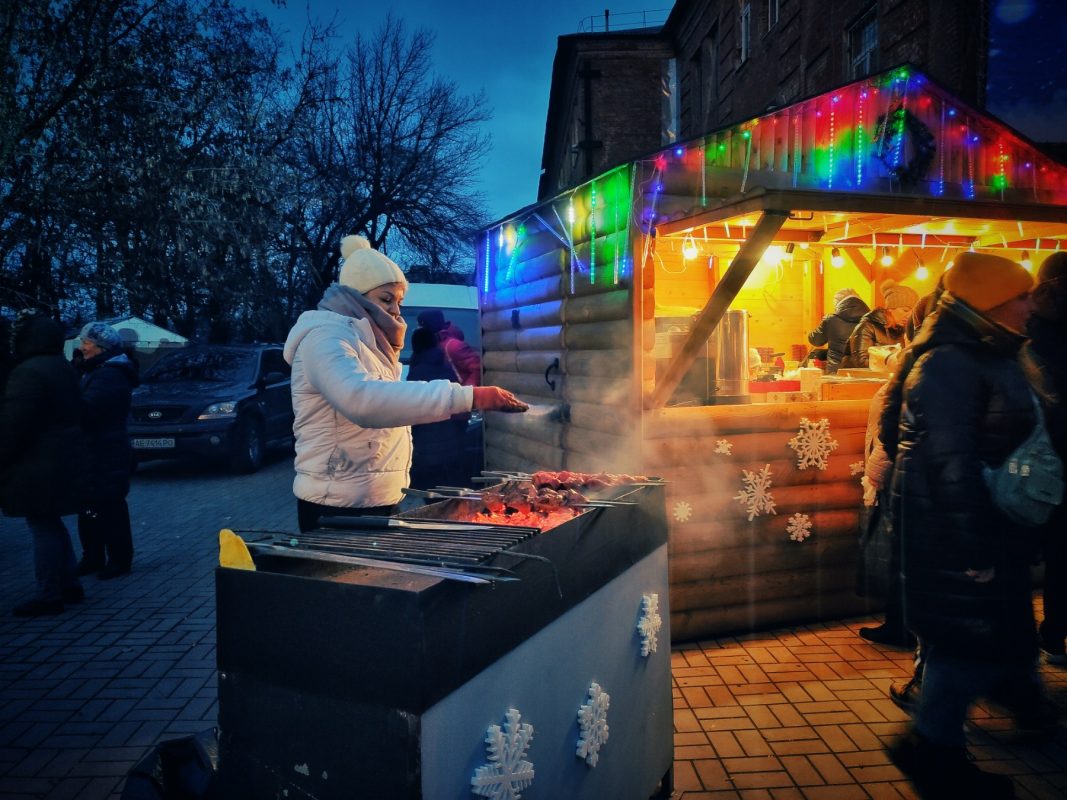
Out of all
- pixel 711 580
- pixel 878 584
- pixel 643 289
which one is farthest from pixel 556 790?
pixel 643 289

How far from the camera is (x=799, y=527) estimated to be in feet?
17.1

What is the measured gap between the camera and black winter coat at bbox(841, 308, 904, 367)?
8039mm

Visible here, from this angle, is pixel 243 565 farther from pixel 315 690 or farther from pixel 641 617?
pixel 641 617

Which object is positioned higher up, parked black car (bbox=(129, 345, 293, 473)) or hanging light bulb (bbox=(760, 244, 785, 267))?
hanging light bulb (bbox=(760, 244, 785, 267))

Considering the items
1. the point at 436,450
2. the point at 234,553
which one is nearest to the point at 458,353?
the point at 436,450

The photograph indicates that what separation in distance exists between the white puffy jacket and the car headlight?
902 centimetres

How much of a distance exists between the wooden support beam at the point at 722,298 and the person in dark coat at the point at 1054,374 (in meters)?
1.59

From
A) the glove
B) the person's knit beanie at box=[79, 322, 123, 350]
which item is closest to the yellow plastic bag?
the glove

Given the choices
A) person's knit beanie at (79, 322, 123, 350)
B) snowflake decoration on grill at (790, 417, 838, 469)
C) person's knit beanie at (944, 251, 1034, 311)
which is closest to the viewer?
person's knit beanie at (944, 251, 1034, 311)

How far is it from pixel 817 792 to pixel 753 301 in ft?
24.2

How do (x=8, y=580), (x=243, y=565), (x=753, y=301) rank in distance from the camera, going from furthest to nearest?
(x=753, y=301) → (x=8, y=580) → (x=243, y=565)

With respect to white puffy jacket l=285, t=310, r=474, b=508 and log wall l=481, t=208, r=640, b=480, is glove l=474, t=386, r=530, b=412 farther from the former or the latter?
log wall l=481, t=208, r=640, b=480

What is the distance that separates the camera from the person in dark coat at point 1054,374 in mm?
4215

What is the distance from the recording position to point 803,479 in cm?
521
